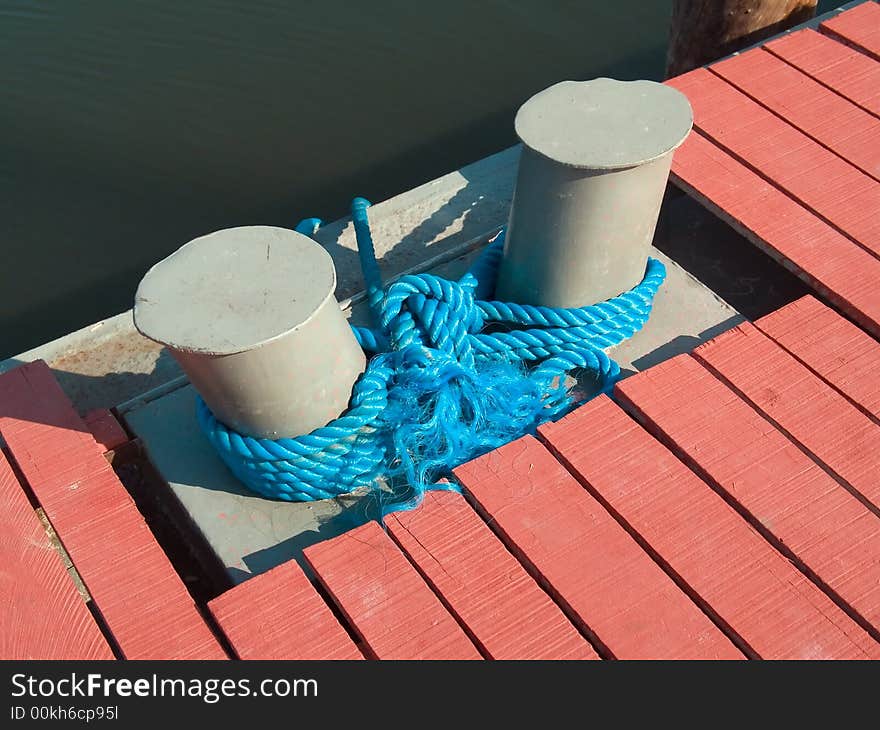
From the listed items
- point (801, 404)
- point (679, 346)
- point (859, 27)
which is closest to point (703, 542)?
point (801, 404)

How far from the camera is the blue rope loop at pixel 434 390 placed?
9.82ft

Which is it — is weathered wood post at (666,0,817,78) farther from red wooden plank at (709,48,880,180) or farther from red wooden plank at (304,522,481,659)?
red wooden plank at (304,522,481,659)

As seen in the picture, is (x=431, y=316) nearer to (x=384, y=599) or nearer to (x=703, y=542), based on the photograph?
(x=384, y=599)

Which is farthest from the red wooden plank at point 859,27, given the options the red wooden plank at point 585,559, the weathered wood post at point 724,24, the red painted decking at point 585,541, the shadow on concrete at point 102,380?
the shadow on concrete at point 102,380

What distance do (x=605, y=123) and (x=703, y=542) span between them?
4.44ft

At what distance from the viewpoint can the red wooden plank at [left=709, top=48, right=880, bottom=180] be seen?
12.8ft

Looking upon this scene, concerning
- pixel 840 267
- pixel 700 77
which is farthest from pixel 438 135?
pixel 840 267

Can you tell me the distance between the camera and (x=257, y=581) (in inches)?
108

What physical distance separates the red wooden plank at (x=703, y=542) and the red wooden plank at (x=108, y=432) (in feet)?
4.80

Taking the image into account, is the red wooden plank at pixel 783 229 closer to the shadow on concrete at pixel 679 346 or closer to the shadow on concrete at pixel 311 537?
the shadow on concrete at pixel 679 346

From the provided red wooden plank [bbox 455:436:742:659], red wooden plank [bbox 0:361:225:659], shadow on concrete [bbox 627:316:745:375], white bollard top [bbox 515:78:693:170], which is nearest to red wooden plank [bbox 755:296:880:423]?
shadow on concrete [bbox 627:316:745:375]

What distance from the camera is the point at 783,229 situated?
11.8 ft

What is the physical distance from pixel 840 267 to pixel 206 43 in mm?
4676

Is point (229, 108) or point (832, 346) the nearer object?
point (832, 346)
